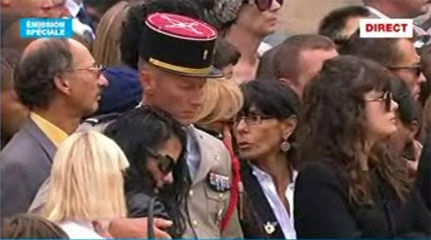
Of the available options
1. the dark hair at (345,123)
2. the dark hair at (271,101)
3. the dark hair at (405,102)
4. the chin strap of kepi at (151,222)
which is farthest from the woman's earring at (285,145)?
the chin strap of kepi at (151,222)

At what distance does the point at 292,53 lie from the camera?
666 cm

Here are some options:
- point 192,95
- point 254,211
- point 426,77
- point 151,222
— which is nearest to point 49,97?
point 192,95

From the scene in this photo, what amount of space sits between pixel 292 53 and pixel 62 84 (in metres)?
1.58

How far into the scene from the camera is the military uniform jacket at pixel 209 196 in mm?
5227

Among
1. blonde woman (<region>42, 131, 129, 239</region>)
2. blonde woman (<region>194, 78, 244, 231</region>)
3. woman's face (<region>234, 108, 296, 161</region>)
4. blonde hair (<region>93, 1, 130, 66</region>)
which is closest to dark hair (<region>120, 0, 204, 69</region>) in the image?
blonde hair (<region>93, 1, 130, 66</region>)

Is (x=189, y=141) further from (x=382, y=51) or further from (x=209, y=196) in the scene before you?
(x=382, y=51)

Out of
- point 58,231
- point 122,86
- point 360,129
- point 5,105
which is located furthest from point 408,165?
point 58,231

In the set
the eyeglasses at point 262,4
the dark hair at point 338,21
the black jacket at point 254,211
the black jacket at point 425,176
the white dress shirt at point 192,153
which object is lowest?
the black jacket at point 254,211

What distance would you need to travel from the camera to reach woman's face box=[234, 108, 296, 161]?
588 cm

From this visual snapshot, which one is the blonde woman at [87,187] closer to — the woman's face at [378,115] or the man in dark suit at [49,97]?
the man in dark suit at [49,97]

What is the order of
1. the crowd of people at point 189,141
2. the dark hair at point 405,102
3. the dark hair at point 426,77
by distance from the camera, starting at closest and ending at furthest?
1. the crowd of people at point 189,141
2. the dark hair at point 405,102
3. the dark hair at point 426,77

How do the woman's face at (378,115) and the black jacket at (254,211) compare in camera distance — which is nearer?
the woman's face at (378,115)

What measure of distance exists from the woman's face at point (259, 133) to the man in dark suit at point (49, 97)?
68 cm

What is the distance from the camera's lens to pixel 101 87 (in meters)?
5.68
